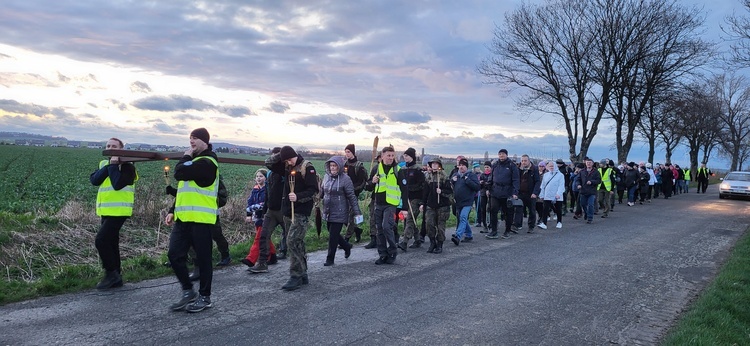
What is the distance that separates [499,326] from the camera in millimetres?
5090

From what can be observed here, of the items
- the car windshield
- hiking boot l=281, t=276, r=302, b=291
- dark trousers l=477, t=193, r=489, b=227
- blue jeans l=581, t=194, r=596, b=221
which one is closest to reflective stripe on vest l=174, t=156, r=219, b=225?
hiking boot l=281, t=276, r=302, b=291

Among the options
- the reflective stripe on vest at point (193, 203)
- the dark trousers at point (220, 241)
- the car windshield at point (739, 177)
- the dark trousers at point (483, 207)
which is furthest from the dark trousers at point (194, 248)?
the car windshield at point (739, 177)

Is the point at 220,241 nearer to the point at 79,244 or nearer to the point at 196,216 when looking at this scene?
the point at 196,216

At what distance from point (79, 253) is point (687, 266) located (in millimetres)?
10315

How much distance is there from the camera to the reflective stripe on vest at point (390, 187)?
8289 millimetres

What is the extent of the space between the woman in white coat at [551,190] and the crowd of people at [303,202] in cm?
3

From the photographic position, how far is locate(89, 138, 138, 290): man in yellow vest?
6.11 m

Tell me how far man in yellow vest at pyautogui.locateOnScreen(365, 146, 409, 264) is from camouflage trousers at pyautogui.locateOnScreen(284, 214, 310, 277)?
1.85 metres

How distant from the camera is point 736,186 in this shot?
25281mm

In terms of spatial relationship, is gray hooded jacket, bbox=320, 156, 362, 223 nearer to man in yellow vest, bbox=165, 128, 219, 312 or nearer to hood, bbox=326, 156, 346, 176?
hood, bbox=326, 156, 346, 176

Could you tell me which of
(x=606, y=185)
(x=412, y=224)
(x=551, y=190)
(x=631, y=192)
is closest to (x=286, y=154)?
(x=412, y=224)

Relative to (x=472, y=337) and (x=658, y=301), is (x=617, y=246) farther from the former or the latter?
(x=472, y=337)

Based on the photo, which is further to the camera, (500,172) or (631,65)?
(631,65)

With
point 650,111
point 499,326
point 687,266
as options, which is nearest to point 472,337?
point 499,326
